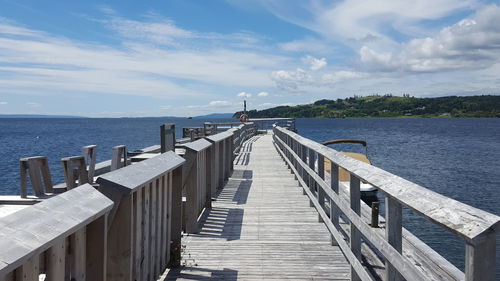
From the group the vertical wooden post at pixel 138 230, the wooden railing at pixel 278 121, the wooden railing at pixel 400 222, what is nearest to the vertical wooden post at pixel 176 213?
the vertical wooden post at pixel 138 230

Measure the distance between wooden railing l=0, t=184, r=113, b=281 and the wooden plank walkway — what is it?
7.25 ft

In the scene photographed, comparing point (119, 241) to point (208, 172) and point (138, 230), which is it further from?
point (208, 172)

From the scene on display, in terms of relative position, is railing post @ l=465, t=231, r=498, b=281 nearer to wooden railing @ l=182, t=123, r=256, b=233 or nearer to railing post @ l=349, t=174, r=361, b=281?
railing post @ l=349, t=174, r=361, b=281

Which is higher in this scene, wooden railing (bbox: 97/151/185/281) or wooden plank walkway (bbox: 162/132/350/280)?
wooden railing (bbox: 97/151/185/281)

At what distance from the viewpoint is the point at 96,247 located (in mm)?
2781

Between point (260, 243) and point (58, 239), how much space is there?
14.1ft

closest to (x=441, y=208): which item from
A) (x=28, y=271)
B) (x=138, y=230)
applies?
(x=28, y=271)

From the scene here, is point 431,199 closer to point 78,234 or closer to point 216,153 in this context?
point 78,234

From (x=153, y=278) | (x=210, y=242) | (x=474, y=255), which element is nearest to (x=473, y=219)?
(x=474, y=255)

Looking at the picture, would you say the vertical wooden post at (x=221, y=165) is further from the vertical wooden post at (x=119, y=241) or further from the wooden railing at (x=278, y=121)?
the wooden railing at (x=278, y=121)

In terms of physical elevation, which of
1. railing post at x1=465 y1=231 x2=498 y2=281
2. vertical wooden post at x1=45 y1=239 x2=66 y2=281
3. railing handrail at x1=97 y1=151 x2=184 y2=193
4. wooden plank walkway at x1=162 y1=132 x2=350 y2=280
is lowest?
wooden plank walkway at x1=162 y1=132 x2=350 y2=280

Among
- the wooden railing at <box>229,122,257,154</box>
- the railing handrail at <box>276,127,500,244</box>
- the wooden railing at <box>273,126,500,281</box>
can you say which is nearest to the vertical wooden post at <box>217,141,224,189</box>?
the wooden railing at <box>229,122,257,154</box>

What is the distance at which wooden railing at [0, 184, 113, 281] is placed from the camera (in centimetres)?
178

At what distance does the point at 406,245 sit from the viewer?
5.16m
